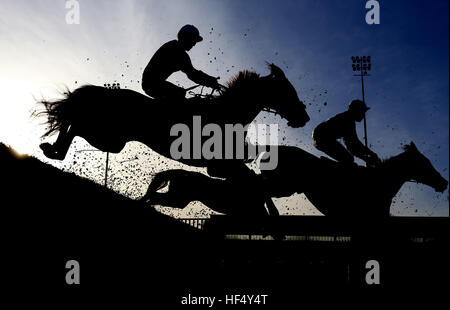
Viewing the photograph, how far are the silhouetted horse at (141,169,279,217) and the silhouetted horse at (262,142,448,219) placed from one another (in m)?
0.32

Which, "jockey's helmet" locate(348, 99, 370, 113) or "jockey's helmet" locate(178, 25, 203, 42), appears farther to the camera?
"jockey's helmet" locate(348, 99, 370, 113)

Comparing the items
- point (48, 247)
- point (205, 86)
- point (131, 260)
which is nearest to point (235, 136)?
point (205, 86)

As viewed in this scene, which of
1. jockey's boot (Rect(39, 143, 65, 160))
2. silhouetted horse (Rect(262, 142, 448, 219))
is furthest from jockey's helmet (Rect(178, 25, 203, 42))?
jockey's boot (Rect(39, 143, 65, 160))

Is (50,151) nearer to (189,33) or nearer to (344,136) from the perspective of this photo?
(189,33)

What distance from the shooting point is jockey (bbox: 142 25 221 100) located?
510 cm

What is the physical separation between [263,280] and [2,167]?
8.83 ft

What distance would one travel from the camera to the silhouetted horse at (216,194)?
15.9 feet

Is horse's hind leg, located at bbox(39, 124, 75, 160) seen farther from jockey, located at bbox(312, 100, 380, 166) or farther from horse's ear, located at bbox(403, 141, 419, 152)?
horse's ear, located at bbox(403, 141, 419, 152)

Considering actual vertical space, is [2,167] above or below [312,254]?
above

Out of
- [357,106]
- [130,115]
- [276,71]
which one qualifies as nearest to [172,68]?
[130,115]

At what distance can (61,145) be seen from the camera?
15.9 ft

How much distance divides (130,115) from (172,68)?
101 cm
